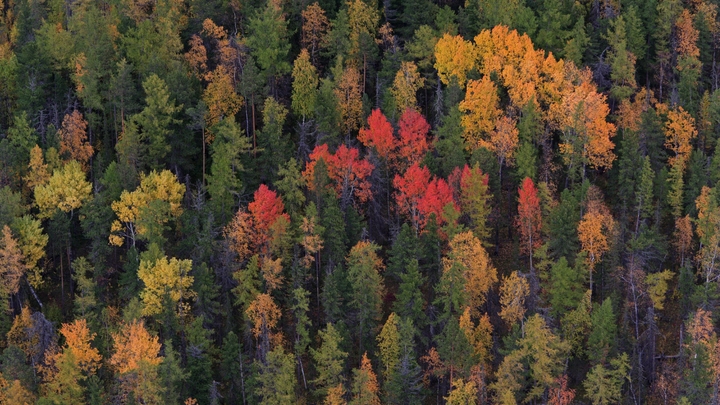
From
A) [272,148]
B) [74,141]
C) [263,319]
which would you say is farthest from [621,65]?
[74,141]

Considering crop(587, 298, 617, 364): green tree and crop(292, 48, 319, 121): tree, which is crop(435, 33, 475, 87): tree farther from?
crop(587, 298, 617, 364): green tree

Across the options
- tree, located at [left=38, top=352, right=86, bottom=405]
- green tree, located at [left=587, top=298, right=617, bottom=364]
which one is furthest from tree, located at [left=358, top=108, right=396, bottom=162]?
tree, located at [left=38, top=352, right=86, bottom=405]

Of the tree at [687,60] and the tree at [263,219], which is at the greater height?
the tree at [687,60]

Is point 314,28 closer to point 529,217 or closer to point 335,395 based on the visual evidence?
point 529,217

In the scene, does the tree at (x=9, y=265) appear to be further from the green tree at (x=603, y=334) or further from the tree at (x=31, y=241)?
the green tree at (x=603, y=334)

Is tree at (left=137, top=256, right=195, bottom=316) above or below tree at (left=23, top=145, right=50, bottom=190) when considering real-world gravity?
below

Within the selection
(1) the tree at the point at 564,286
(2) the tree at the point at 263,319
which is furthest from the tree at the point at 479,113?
(2) the tree at the point at 263,319
